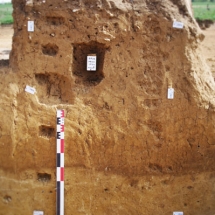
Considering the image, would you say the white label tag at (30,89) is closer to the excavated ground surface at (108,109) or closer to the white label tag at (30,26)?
the excavated ground surface at (108,109)

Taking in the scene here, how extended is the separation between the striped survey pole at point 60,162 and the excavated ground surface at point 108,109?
0.07 m

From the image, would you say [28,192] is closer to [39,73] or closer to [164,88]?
[39,73]

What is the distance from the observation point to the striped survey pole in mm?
4547

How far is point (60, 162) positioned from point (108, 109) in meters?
0.86

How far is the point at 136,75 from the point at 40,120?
1266 mm

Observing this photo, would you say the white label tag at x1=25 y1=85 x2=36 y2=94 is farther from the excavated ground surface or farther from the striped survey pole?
the striped survey pole

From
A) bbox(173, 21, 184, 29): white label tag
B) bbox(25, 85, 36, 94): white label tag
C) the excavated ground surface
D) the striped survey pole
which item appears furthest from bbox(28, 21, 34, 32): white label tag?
bbox(173, 21, 184, 29): white label tag

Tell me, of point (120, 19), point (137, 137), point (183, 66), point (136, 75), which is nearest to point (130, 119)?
point (137, 137)

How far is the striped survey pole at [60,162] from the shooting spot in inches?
179

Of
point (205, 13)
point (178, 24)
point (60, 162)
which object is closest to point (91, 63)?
point (178, 24)

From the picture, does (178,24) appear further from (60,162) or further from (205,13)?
(205,13)

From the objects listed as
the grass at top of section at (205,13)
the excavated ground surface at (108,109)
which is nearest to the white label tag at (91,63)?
the excavated ground surface at (108,109)

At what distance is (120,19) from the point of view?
4430mm

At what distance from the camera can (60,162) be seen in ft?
15.1
